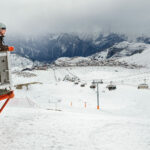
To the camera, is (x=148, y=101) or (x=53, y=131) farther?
(x=148, y=101)

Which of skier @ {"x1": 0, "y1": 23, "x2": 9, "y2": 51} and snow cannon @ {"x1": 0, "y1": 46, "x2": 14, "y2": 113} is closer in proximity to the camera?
skier @ {"x1": 0, "y1": 23, "x2": 9, "y2": 51}

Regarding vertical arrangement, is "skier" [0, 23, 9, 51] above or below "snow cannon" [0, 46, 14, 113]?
above

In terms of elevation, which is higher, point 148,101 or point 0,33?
point 0,33

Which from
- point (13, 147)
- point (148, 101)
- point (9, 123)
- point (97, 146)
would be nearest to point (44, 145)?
point (13, 147)

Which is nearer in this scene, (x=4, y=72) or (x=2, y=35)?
(x=2, y=35)

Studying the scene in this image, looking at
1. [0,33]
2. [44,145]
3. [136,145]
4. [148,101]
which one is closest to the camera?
[0,33]

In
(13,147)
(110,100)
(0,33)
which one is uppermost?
(0,33)

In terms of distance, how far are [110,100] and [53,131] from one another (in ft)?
106

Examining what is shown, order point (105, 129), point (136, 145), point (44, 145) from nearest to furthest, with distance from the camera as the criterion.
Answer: point (44, 145) → point (136, 145) → point (105, 129)

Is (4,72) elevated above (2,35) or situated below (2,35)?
below

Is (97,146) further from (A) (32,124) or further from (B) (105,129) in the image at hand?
(A) (32,124)

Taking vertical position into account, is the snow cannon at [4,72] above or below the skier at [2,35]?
below

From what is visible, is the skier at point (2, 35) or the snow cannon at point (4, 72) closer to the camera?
the skier at point (2, 35)

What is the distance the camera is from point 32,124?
1116 centimetres
